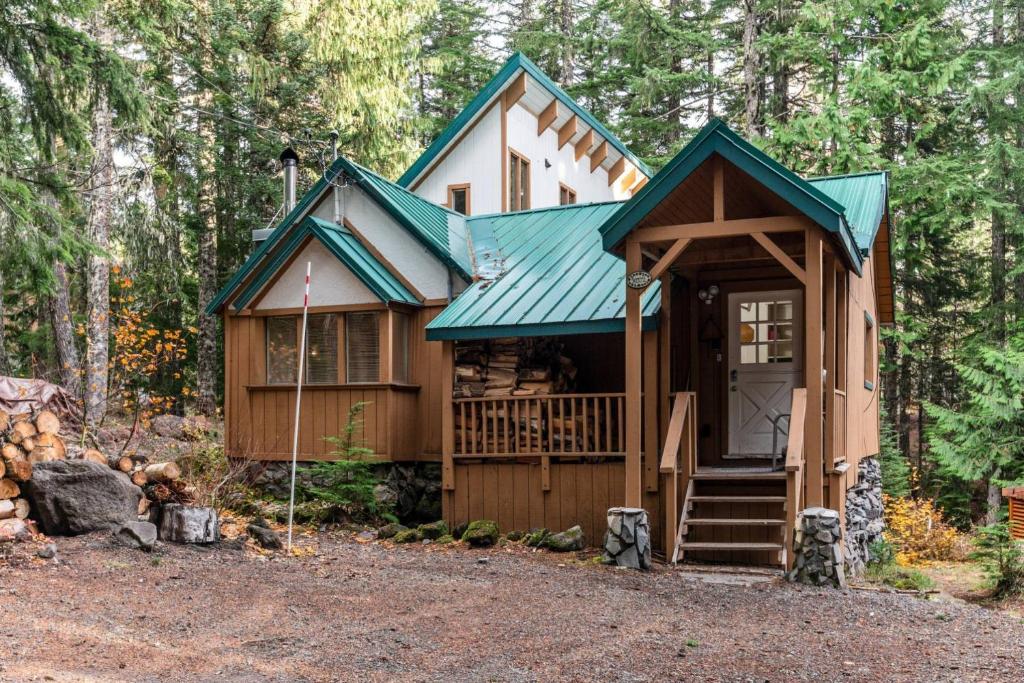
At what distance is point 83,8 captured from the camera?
32.7 feet

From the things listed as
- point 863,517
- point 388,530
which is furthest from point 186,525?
point 863,517

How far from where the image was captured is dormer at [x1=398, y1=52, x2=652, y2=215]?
661 inches

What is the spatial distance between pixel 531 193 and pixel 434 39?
1486 cm

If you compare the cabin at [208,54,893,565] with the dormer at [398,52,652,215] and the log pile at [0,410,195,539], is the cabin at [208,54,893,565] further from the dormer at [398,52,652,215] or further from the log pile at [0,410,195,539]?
the log pile at [0,410,195,539]

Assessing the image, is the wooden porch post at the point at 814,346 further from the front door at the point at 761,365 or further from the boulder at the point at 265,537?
the boulder at the point at 265,537

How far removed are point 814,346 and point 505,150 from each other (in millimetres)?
8765

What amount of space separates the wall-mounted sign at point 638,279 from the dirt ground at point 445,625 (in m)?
2.77

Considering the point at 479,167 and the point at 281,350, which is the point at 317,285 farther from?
the point at 479,167

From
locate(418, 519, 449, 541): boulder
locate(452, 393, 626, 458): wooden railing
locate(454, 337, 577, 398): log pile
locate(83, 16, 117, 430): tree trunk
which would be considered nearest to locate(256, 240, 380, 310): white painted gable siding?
locate(454, 337, 577, 398): log pile

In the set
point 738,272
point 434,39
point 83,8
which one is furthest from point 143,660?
point 434,39

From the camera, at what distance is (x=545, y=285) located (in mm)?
12383

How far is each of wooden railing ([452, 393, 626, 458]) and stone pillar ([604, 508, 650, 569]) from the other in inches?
55.1

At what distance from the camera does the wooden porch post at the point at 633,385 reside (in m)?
9.85

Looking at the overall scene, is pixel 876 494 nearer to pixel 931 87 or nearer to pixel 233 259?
pixel 931 87
